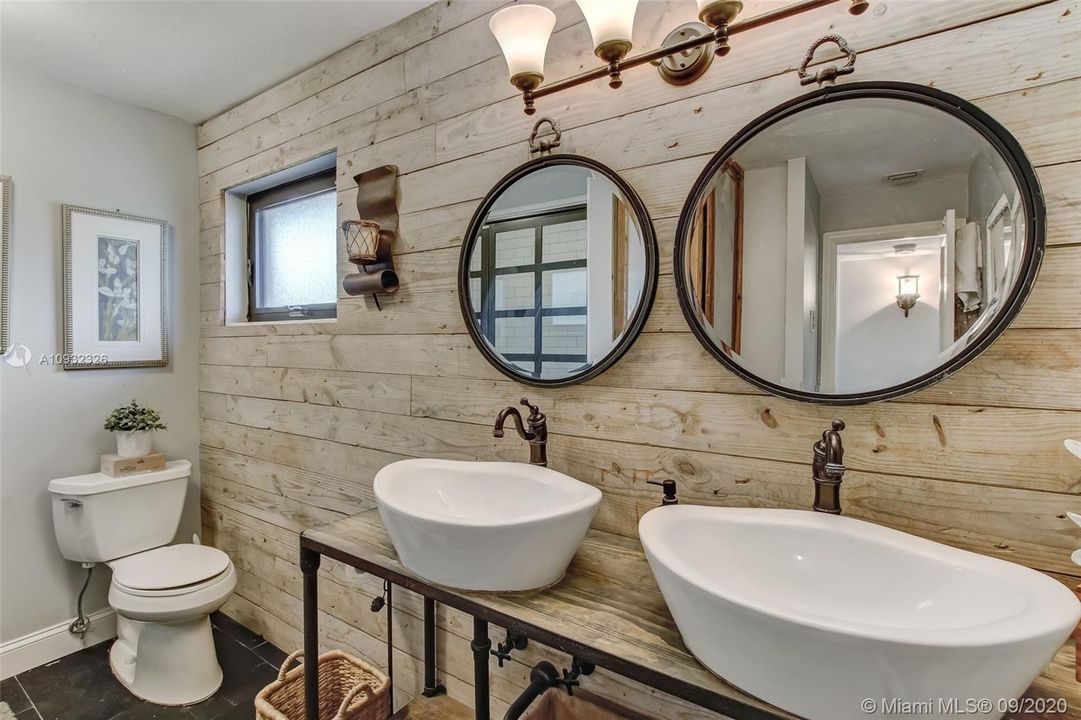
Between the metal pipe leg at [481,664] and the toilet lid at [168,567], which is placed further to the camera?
the toilet lid at [168,567]

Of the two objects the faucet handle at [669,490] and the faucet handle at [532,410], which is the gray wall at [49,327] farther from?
the faucet handle at [669,490]

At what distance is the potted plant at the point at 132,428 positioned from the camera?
211cm

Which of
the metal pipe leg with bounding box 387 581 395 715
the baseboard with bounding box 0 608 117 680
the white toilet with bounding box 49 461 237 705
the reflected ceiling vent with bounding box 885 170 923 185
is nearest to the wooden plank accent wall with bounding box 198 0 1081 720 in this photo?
the metal pipe leg with bounding box 387 581 395 715

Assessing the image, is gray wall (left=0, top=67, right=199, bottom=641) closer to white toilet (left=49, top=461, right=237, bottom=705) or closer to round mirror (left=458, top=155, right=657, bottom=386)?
white toilet (left=49, top=461, right=237, bottom=705)

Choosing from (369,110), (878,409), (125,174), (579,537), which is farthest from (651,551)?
(125,174)

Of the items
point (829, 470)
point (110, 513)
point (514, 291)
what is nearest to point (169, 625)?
point (110, 513)

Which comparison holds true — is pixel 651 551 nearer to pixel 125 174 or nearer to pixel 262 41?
pixel 262 41

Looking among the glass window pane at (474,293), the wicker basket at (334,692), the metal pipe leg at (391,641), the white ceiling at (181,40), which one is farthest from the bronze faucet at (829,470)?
the white ceiling at (181,40)

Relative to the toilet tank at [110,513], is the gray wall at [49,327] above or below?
above

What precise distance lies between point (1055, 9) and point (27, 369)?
312 centimetres

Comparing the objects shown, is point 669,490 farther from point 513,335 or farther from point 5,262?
point 5,262

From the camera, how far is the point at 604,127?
1264 millimetres

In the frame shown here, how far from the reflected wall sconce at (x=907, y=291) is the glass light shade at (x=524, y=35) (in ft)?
2.89

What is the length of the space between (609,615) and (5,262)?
98.0 inches
